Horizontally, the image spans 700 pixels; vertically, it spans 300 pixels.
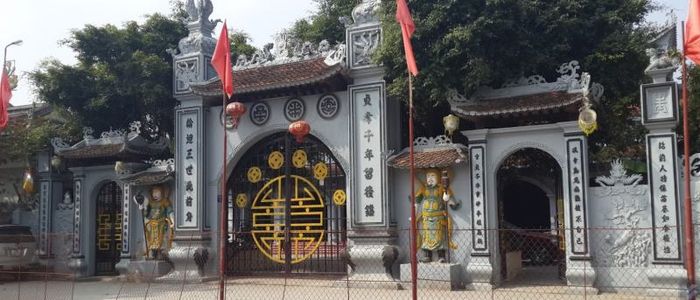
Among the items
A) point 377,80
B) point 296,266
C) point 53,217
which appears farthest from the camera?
point 53,217

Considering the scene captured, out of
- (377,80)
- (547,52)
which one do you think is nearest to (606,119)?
(547,52)

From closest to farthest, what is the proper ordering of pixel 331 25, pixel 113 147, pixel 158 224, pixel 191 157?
pixel 191 157 → pixel 158 224 → pixel 113 147 → pixel 331 25

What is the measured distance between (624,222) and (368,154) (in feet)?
16.6

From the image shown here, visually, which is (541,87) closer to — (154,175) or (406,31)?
(406,31)

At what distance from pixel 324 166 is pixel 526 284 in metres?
4.90

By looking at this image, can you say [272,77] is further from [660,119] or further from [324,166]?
[660,119]

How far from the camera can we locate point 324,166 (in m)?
15.3

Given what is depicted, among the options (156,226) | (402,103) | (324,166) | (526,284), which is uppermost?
(402,103)

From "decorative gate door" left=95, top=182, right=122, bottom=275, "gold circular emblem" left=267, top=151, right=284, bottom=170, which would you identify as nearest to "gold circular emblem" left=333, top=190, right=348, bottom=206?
"gold circular emblem" left=267, top=151, right=284, bottom=170

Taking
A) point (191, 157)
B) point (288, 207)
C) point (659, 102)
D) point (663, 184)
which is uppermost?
point (659, 102)

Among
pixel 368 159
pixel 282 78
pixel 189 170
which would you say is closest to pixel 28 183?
pixel 189 170

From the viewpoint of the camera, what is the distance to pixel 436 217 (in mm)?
13547

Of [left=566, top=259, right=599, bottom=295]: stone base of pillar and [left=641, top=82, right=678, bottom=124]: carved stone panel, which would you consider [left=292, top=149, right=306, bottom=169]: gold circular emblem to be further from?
[left=641, top=82, right=678, bottom=124]: carved stone panel

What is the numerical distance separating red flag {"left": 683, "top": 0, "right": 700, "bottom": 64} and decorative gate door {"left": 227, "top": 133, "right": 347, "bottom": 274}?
811cm
